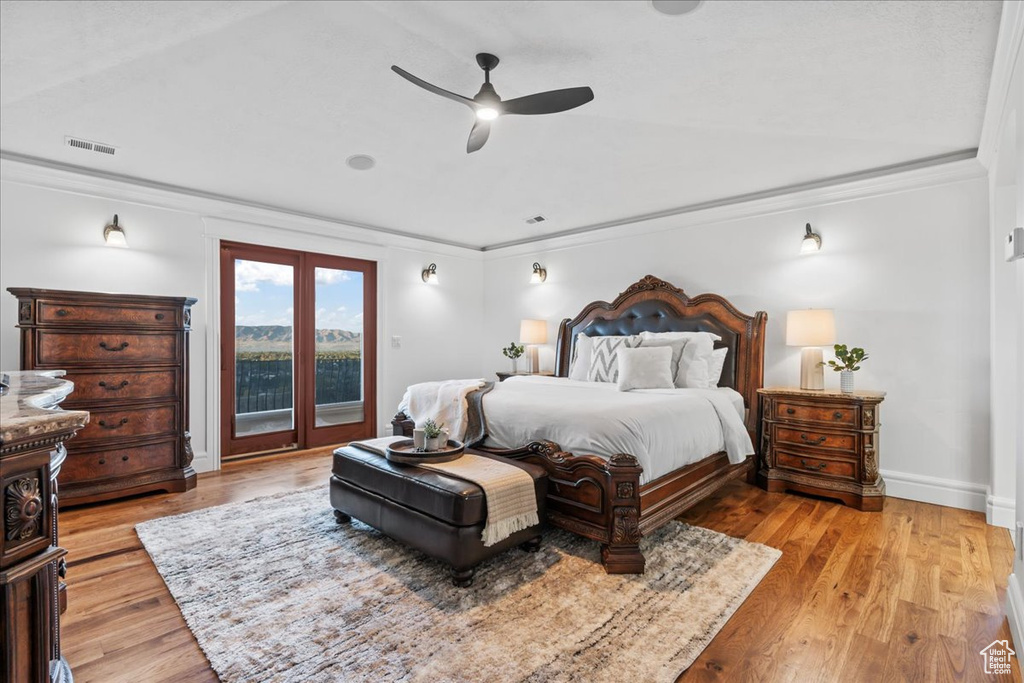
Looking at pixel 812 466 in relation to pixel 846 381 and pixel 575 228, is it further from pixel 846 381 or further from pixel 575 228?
pixel 575 228

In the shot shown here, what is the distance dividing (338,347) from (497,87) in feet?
12.3

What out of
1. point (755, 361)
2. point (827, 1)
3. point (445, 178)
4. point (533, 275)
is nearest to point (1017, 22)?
point (827, 1)

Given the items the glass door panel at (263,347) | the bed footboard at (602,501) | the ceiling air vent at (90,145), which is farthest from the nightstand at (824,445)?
the ceiling air vent at (90,145)

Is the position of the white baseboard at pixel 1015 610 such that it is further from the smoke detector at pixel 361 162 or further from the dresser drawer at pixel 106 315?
the dresser drawer at pixel 106 315

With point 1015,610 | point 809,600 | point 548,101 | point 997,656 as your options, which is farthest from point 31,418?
point 1015,610

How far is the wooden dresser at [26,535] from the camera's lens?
2.93ft

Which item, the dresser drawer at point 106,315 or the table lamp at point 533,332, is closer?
the dresser drawer at point 106,315

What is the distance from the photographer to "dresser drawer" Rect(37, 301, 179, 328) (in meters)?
3.25

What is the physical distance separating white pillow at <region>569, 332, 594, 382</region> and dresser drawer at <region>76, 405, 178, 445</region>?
135 inches

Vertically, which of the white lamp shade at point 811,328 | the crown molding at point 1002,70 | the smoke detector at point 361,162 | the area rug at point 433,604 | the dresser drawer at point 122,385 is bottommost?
the area rug at point 433,604

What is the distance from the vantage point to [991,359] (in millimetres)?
3174

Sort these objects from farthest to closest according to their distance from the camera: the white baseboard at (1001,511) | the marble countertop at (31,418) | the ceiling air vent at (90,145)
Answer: the ceiling air vent at (90,145), the white baseboard at (1001,511), the marble countertop at (31,418)

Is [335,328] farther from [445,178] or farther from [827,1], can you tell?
[827,1]

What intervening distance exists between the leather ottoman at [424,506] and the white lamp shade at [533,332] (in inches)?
117
